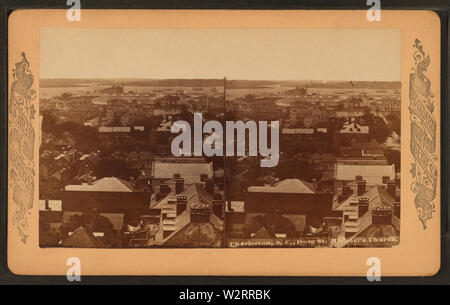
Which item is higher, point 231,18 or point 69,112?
point 231,18

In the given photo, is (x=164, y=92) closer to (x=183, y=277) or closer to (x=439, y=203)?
(x=183, y=277)

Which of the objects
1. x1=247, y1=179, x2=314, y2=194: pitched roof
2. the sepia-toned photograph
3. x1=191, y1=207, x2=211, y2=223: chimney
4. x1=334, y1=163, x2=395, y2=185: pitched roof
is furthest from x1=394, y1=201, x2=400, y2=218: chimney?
x1=191, y1=207, x2=211, y2=223: chimney

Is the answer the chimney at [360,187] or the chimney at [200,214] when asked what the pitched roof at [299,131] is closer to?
the chimney at [360,187]

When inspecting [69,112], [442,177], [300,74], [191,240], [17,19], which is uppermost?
[17,19]

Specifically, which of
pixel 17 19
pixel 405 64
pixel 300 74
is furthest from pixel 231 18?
pixel 17 19

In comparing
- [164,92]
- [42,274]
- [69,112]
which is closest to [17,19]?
[69,112]

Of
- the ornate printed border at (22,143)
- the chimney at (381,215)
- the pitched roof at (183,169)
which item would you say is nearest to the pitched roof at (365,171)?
the chimney at (381,215)
